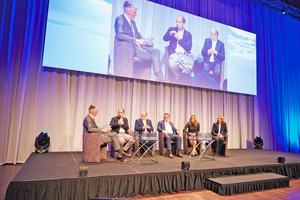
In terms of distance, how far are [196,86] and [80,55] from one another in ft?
11.3

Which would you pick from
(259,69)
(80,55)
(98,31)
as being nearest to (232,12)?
(259,69)

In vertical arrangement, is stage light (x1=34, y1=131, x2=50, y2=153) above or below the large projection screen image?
below

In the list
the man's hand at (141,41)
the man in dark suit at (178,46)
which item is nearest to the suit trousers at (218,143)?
the man in dark suit at (178,46)

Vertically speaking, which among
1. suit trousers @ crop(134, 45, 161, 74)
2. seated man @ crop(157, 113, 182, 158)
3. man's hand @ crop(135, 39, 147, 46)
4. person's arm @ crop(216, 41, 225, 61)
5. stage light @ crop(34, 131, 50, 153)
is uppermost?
person's arm @ crop(216, 41, 225, 61)

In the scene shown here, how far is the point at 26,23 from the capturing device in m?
4.67

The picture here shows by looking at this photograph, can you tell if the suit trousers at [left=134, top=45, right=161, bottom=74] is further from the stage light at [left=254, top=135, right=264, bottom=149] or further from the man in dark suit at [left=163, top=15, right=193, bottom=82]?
the stage light at [left=254, top=135, right=264, bottom=149]

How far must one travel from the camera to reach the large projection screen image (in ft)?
15.6

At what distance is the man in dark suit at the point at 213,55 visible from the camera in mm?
6418

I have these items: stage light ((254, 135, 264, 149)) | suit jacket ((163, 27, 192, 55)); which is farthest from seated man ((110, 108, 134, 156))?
stage light ((254, 135, 264, 149))

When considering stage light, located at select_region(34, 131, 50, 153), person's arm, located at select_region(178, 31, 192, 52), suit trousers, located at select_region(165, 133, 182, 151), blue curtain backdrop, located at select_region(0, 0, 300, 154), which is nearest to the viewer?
stage light, located at select_region(34, 131, 50, 153)

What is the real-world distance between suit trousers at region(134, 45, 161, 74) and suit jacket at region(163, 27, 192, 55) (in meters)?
0.49

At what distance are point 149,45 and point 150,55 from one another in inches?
11.2

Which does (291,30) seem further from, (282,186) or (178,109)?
(282,186)

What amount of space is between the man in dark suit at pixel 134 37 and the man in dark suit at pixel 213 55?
5.62ft
